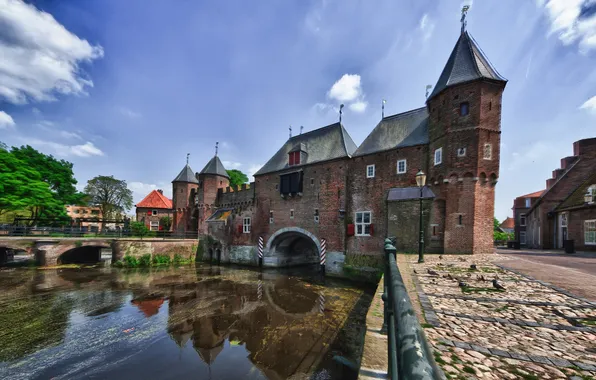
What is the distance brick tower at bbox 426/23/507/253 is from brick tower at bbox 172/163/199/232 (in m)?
29.8

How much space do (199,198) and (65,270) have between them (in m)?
13.3

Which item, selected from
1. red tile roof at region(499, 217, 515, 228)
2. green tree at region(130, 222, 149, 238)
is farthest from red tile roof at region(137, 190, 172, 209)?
red tile roof at region(499, 217, 515, 228)

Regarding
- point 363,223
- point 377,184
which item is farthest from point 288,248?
point 377,184

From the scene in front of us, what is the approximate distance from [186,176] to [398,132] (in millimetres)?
28462

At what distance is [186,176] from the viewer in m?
34.0

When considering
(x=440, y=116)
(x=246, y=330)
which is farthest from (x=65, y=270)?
(x=440, y=116)

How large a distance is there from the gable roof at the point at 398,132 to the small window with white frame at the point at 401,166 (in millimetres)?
1079

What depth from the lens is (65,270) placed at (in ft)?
66.9

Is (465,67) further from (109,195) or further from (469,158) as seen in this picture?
(109,195)

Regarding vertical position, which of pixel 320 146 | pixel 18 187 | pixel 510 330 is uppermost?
pixel 320 146

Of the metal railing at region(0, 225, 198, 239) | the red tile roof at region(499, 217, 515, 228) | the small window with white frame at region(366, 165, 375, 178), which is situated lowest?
the metal railing at region(0, 225, 198, 239)

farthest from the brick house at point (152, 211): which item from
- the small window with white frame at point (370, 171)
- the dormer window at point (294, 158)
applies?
the small window with white frame at point (370, 171)

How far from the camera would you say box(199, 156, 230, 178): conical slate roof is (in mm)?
30125

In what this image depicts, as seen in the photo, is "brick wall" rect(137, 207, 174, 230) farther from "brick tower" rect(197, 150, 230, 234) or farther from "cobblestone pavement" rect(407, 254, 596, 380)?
"cobblestone pavement" rect(407, 254, 596, 380)
